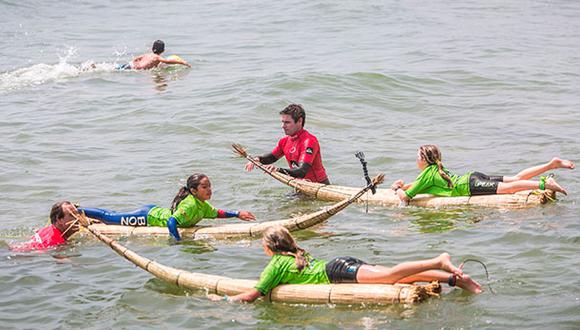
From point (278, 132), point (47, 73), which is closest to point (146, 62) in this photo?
point (47, 73)

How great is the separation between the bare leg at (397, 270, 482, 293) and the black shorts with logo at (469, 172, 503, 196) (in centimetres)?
372

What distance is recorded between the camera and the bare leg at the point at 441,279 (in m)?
8.65

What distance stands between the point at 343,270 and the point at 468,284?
3.91ft

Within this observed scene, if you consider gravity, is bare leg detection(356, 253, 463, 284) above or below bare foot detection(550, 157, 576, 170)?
below

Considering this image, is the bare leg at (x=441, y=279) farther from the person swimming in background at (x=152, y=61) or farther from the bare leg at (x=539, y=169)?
the person swimming in background at (x=152, y=61)

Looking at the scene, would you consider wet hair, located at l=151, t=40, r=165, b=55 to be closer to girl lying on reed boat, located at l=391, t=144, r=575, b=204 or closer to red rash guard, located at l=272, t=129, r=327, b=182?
red rash guard, located at l=272, t=129, r=327, b=182

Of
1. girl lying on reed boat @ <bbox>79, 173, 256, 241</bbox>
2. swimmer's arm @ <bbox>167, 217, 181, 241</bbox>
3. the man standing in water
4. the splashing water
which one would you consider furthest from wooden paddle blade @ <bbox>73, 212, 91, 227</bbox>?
the splashing water

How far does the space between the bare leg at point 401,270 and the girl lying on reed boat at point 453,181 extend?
3.87 m

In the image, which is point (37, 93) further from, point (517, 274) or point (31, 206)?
point (517, 274)

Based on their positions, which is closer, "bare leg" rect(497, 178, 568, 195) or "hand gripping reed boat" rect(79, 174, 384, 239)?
"hand gripping reed boat" rect(79, 174, 384, 239)

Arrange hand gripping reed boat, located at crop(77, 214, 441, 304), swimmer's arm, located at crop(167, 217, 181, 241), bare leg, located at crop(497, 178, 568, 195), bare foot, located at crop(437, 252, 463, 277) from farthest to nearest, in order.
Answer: bare leg, located at crop(497, 178, 568, 195) → swimmer's arm, located at crop(167, 217, 181, 241) → hand gripping reed boat, located at crop(77, 214, 441, 304) → bare foot, located at crop(437, 252, 463, 277)

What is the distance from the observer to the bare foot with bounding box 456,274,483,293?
8.74 meters

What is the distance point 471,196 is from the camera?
41.1ft

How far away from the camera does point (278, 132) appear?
18.6 meters
